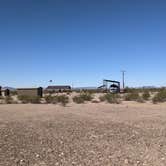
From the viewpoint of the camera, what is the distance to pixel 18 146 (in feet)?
38.7

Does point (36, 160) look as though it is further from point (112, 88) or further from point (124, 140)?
point (112, 88)

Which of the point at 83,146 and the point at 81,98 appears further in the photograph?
the point at 81,98

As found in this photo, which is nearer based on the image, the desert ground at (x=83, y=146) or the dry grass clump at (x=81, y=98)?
the desert ground at (x=83, y=146)

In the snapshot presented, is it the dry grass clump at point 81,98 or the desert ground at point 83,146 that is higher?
the dry grass clump at point 81,98

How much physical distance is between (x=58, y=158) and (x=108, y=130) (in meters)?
5.50

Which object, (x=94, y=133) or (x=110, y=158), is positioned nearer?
(x=110, y=158)

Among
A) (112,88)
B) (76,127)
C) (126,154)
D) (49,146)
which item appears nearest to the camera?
(126,154)

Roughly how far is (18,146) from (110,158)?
3.06 meters

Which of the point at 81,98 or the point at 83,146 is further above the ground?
the point at 81,98

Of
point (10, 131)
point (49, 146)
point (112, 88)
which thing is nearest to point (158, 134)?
point (49, 146)

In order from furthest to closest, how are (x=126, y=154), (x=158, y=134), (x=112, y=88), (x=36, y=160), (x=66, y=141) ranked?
(x=112, y=88) < (x=158, y=134) < (x=66, y=141) < (x=126, y=154) < (x=36, y=160)

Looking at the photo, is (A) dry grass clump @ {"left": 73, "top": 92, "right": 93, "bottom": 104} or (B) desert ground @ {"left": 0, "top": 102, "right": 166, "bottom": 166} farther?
(A) dry grass clump @ {"left": 73, "top": 92, "right": 93, "bottom": 104}

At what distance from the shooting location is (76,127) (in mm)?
16359

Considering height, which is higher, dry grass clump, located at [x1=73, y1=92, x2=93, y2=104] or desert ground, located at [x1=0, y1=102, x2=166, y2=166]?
dry grass clump, located at [x1=73, y1=92, x2=93, y2=104]
